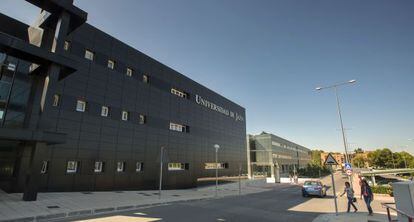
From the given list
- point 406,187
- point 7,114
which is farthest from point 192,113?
point 406,187

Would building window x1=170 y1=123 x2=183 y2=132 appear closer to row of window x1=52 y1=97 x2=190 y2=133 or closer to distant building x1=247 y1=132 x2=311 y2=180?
row of window x1=52 y1=97 x2=190 y2=133

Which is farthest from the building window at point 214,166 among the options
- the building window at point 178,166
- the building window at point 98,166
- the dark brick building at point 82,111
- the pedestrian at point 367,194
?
the pedestrian at point 367,194

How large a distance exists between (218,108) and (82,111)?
22276 millimetres

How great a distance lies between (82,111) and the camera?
17.4m

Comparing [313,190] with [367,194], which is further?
[313,190]

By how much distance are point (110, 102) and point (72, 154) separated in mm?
5017

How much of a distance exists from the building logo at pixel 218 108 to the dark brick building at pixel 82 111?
287 cm

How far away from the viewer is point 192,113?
99.5 ft

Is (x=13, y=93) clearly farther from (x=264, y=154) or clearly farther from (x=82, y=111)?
(x=264, y=154)

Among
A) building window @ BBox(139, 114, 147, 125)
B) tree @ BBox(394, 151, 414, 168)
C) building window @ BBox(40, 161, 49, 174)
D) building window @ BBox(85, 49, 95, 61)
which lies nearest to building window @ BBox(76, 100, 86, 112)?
building window @ BBox(85, 49, 95, 61)

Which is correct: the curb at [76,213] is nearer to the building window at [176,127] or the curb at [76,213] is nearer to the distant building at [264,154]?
the building window at [176,127]

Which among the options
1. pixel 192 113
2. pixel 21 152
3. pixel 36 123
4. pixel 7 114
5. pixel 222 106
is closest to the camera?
pixel 36 123

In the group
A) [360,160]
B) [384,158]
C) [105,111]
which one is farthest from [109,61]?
[360,160]

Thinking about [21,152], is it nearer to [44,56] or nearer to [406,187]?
[44,56]
